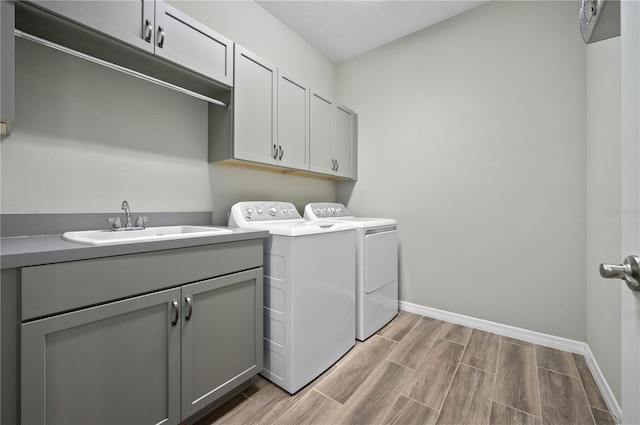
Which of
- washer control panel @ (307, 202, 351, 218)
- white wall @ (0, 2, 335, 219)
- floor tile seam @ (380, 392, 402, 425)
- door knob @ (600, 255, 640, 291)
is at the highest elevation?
white wall @ (0, 2, 335, 219)

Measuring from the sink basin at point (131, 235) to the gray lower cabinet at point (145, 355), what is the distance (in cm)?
22

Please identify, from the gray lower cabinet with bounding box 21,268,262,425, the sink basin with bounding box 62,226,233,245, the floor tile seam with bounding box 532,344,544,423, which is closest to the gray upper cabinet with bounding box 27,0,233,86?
the sink basin with bounding box 62,226,233,245

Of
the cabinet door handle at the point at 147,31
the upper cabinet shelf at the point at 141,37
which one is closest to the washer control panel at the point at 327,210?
the upper cabinet shelf at the point at 141,37

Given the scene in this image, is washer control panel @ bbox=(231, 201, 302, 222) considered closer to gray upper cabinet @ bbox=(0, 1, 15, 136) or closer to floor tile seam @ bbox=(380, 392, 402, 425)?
gray upper cabinet @ bbox=(0, 1, 15, 136)

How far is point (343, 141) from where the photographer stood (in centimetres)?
278

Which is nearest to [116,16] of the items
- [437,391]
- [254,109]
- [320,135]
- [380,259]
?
[254,109]

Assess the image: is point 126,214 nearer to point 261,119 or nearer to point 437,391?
point 261,119

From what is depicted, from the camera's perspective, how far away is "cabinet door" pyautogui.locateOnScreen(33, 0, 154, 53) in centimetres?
109

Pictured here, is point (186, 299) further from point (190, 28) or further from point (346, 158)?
point (346, 158)

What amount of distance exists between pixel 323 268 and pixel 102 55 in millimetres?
1612

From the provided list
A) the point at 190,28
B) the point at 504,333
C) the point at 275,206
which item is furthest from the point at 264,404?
the point at 190,28

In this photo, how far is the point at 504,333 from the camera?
2154 mm

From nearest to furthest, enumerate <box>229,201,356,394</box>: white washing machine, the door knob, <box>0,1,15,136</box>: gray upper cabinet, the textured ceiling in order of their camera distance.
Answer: the door knob
<box>0,1,15,136</box>: gray upper cabinet
<box>229,201,356,394</box>: white washing machine
the textured ceiling

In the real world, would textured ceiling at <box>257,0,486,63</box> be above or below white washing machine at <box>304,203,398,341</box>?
above
